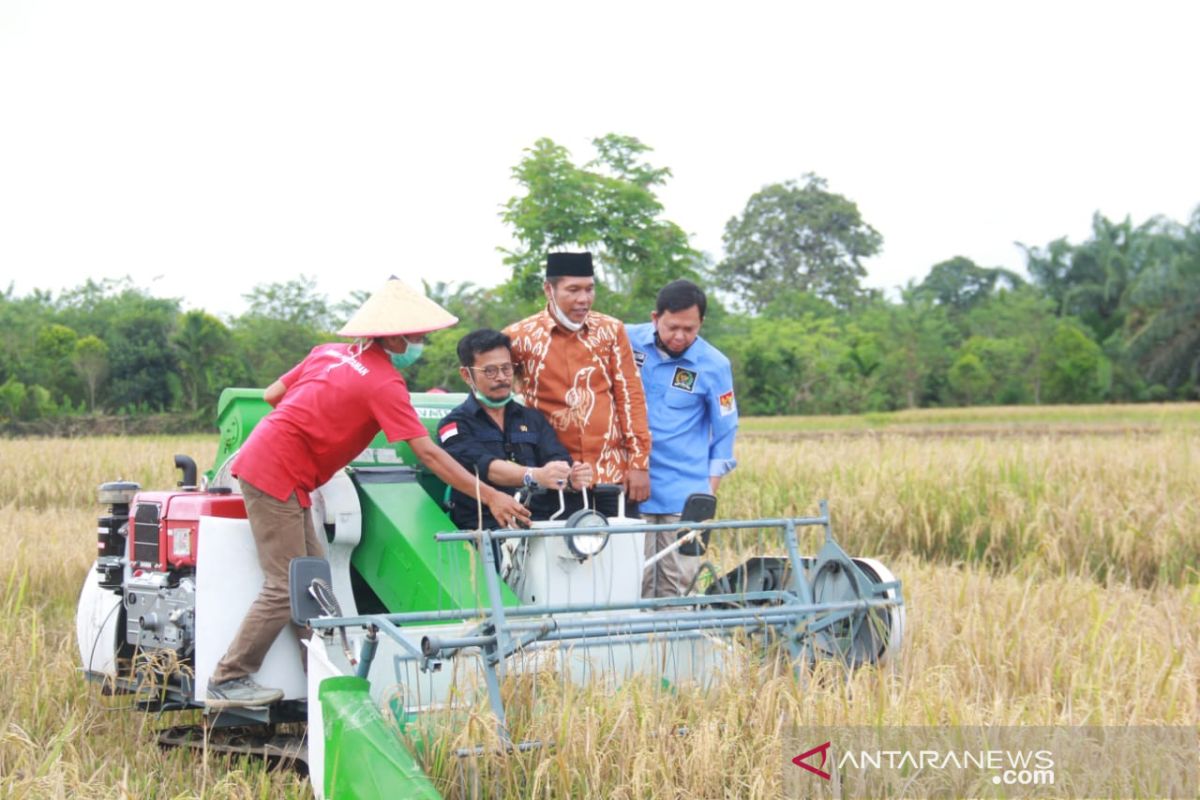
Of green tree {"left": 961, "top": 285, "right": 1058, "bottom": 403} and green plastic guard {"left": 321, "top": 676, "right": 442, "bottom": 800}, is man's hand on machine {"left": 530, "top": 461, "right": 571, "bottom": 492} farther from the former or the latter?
green tree {"left": 961, "top": 285, "right": 1058, "bottom": 403}

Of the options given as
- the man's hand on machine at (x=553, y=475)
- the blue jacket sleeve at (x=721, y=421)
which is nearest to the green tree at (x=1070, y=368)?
the blue jacket sleeve at (x=721, y=421)

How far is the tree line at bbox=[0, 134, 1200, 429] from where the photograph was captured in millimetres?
22312

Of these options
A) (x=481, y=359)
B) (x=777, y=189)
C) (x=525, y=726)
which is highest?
(x=777, y=189)

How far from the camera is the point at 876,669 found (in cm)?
443

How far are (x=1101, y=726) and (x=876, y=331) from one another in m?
45.6

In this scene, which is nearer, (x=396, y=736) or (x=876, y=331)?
(x=396, y=736)

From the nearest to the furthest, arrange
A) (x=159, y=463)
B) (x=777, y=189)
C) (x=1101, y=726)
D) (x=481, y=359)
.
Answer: (x=1101, y=726) → (x=481, y=359) → (x=159, y=463) → (x=777, y=189)

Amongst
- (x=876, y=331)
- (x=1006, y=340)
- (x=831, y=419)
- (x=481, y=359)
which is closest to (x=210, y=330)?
(x=831, y=419)

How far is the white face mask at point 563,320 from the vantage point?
18.0 ft

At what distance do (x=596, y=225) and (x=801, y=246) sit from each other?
44.8m

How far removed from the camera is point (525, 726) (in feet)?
12.9

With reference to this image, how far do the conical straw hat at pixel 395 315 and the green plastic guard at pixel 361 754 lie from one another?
1.47 m

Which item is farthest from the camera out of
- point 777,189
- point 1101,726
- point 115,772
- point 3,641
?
point 777,189

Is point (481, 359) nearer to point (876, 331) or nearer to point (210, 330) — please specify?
point (210, 330)
